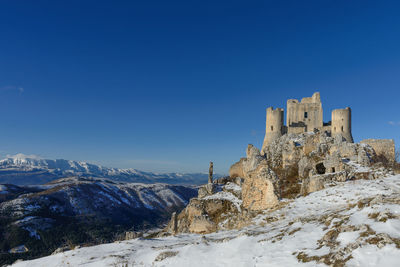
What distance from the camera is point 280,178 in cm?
3938

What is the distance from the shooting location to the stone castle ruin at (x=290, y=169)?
27.5 m

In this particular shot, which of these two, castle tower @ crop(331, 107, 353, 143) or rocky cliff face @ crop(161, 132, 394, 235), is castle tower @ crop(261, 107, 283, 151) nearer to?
rocky cliff face @ crop(161, 132, 394, 235)

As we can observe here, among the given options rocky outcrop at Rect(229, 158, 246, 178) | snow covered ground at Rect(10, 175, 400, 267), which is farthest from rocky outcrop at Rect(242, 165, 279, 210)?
rocky outcrop at Rect(229, 158, 246, 178)

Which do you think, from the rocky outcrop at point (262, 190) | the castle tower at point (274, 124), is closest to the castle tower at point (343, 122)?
the castle tower at point (274, 124)

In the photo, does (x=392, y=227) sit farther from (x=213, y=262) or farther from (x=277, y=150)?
(x=277, y=150)

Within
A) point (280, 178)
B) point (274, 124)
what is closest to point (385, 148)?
point (280, 178)

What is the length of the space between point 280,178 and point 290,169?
3.29 metres

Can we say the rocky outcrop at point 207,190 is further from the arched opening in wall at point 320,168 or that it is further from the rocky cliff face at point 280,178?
the arched opening in wall at point 320,168

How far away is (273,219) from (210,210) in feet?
58.3

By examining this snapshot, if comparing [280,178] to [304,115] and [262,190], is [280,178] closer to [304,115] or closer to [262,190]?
[262,190]

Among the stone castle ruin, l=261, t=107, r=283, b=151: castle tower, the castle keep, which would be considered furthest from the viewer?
l=261, t=107, r=283, b=151: castle tower

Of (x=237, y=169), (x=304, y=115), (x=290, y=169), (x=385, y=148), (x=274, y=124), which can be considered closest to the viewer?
(x=385, y=148)

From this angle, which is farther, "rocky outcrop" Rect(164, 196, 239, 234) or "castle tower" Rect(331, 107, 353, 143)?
"castle tower" Rect(331, 107, 353, 143)

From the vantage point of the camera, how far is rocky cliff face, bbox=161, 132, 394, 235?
27234 mm
